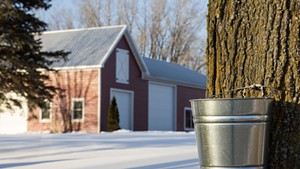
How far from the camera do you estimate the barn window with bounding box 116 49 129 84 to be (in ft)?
88.4

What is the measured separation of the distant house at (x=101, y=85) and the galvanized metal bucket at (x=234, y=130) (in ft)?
70.3

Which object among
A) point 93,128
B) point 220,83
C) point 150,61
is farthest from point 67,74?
point 220,83

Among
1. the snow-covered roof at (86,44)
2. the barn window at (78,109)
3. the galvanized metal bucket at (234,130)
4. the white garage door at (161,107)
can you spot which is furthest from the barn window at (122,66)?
the galvanized metal bucket at (234,130)

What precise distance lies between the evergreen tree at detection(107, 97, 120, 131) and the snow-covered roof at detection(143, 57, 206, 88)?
4.37 meters

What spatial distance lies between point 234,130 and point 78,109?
2374cm

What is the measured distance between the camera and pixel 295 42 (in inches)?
125

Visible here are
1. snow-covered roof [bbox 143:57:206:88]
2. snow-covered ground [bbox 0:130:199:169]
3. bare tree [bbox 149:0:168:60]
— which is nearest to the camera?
snow-covered ground [bbox 0:130:199:169]

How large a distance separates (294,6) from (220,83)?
0.63 m

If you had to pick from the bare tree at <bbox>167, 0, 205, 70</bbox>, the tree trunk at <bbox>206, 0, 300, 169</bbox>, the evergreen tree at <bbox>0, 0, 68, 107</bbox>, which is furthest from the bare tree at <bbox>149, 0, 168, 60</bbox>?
the tree trunk at <bbox>206, 0, 300, 169</bbox>

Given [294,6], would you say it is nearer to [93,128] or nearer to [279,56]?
[279,56]

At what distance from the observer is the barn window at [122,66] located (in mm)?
26938

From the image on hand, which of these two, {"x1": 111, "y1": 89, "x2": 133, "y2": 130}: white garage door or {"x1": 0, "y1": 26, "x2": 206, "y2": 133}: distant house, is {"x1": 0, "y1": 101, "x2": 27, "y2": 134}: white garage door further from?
{"x1": 111, "y1": 89, "x2": 133, "y2": 130}: white garage door

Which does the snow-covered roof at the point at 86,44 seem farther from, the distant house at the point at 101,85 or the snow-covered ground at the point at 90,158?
the snow-covered ground at the point at 90,158

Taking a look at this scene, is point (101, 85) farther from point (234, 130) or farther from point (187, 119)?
point (234, 130)
